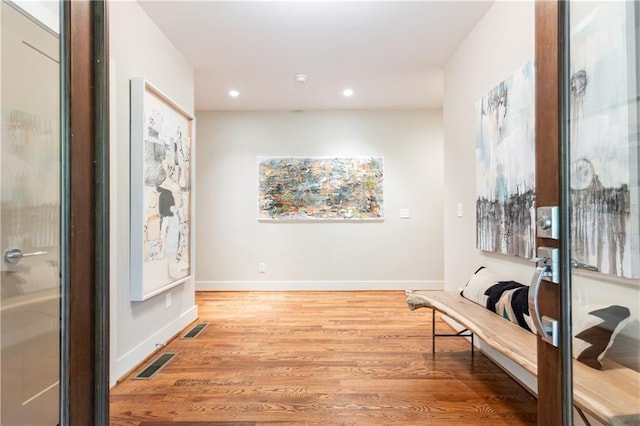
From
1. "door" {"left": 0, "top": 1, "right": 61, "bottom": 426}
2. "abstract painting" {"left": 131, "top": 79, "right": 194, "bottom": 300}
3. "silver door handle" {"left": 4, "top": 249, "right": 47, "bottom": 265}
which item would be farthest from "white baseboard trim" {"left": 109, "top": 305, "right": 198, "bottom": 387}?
"silver door handle" {"left": 4, "top": 249, "right": 47, "bottom": 265}

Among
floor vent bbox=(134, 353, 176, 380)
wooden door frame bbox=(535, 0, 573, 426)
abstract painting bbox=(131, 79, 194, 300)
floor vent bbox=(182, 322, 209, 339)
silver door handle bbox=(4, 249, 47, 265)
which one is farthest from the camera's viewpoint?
floor vent bbox=(182, 322, 209, 339)

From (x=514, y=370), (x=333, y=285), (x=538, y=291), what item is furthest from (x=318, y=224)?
(x=538, y=291)

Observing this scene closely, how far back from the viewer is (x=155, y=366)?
7.57 feet

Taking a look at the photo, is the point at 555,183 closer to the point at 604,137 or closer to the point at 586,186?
the point at 586,186

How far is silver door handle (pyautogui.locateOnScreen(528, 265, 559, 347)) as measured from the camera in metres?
0.83

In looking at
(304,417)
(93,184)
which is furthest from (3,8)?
(304,417)

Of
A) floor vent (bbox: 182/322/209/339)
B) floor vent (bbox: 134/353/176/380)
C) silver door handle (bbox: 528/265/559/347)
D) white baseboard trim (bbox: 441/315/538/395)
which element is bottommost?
floor vent (bbox: 182/322/209/339)

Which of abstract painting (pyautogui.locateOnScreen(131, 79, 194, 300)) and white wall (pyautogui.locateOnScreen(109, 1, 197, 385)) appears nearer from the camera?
white wall (pyautogui.locateOnScreen(109, 1, 197, 385))

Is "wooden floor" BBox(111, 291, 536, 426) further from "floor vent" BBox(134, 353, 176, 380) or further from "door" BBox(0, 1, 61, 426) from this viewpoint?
"door" BBox(0, 1, 61, 426)

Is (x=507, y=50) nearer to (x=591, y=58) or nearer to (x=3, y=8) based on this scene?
(x=591, y=58)

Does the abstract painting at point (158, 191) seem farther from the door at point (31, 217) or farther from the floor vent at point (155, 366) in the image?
the door at point (31, 217)

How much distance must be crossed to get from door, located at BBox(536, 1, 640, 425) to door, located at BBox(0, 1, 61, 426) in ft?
4.46

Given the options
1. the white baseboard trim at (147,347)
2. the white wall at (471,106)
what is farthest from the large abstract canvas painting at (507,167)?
the white baseboard trim at (147,347)

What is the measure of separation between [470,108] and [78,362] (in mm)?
2983
